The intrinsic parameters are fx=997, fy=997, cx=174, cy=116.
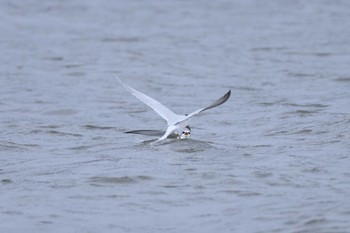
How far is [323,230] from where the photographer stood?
8508 mm

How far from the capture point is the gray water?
9.42m

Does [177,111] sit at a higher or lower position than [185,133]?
lower

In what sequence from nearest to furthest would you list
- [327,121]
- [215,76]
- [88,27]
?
[327,121] → [215,76] → [88,27]

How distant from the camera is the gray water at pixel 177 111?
30.9 ft

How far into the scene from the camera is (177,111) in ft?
54.6

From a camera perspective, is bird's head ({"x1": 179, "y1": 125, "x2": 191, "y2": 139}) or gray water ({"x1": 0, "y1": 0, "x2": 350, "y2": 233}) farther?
bird's head ({"x1": 179, "y1": 125, "x2": 191, "y2": 139})

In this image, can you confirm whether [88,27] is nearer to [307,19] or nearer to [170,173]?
[307,19]

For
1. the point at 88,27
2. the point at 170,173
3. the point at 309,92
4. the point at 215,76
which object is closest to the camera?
the point at 170,173

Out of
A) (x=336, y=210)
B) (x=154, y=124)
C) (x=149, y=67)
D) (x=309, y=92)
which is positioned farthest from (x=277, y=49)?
(x=336, y=210)

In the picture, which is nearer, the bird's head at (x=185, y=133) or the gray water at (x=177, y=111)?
the gray water at (x=177, y=111)

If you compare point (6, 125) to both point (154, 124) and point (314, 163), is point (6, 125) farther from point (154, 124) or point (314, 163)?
point (314, 163)

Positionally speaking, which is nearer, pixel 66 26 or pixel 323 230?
pixel 323 230

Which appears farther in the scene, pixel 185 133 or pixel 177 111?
pixel 177 111

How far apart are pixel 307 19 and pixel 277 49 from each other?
194 inches
